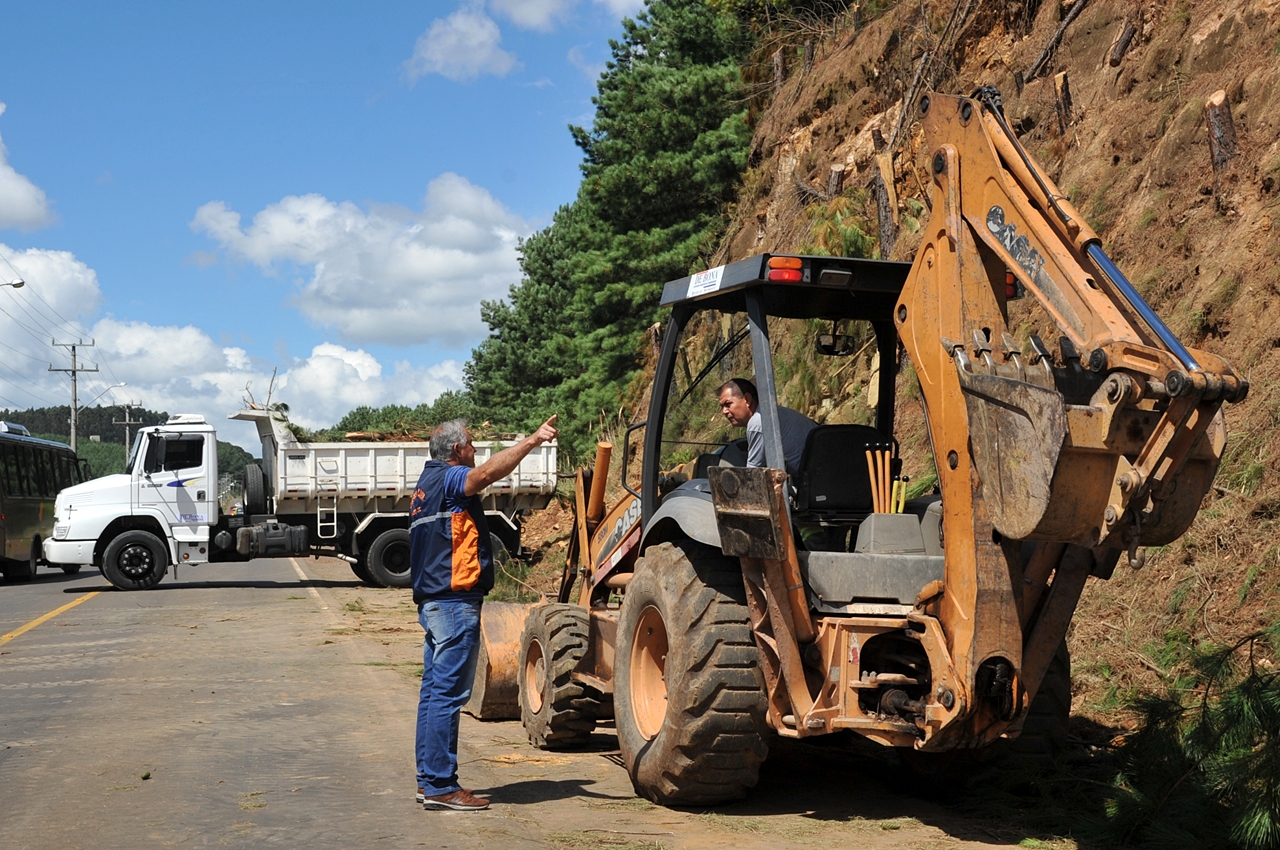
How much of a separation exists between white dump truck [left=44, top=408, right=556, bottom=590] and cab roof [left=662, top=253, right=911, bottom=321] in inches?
601

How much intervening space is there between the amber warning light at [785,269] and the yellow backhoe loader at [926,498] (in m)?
0.02

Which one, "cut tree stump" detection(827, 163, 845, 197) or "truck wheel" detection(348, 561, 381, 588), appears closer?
"cut tree stump" detection(827, 163, 845, 197)

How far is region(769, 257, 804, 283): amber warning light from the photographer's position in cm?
618

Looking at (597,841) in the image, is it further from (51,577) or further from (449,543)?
(51,577)

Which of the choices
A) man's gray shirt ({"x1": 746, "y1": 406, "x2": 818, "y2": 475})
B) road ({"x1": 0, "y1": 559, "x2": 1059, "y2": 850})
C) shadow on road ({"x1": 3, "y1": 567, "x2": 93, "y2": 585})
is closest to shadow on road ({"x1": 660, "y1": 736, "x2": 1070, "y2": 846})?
road ({"x1": 0, "y1": 559, "x2": 1059, "y2": 850})

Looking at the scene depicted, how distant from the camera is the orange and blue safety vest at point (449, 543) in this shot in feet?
21.5

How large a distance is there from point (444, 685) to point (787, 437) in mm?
2199

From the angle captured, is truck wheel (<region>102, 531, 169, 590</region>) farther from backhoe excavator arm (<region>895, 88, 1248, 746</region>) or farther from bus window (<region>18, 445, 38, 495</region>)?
backhoe excavator arm (<region>895, 88, 1248, 746</region>)

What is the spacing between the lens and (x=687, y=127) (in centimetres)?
2991

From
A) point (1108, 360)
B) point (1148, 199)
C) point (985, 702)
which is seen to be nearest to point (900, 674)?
point (985, 702)

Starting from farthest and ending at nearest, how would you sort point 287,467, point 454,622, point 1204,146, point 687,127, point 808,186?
point 687,127, point 287,467, point 808,186, point 1204,146, point 454,622

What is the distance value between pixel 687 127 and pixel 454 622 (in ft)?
81.6

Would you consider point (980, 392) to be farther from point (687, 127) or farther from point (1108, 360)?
point (687, 127)

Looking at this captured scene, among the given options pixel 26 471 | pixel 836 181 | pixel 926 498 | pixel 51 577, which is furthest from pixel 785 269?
pixel 51 577
